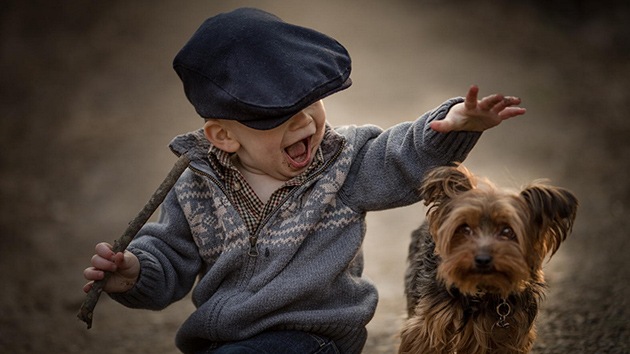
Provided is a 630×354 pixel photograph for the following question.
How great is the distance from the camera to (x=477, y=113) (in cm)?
314

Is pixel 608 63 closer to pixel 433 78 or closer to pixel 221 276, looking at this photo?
pixel 433 78

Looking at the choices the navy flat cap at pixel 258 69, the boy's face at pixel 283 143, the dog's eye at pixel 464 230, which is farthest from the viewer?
the boy's face at pixel 283 143

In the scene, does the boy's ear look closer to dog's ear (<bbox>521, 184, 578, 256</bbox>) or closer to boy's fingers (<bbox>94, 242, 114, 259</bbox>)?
boy's fingers (<bbox>94, 242, 114, 259</bbox>)

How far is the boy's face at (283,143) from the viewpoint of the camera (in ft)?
11.6

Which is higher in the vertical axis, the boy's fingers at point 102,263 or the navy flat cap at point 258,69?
the navy flat cap at point 258,69

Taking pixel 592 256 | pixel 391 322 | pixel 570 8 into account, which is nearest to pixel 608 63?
pixel 570 8

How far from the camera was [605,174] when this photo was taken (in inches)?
312

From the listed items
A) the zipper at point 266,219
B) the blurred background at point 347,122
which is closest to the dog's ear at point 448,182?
the blurred background at point 347,122

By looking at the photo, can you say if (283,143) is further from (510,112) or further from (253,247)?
(510,112)

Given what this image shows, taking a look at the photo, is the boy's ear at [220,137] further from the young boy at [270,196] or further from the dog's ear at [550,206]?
the dog's ear at [550,206]

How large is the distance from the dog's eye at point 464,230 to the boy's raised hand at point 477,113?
0.42 meters

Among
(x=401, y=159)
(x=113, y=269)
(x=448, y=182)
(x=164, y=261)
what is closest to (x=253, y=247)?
(x=164, y=261)

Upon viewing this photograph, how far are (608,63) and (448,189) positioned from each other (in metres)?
9.08

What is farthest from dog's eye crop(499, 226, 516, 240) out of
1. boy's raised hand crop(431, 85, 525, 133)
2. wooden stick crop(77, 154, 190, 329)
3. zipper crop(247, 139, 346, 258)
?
wooden stick crop(77, 154, 190, 329)
